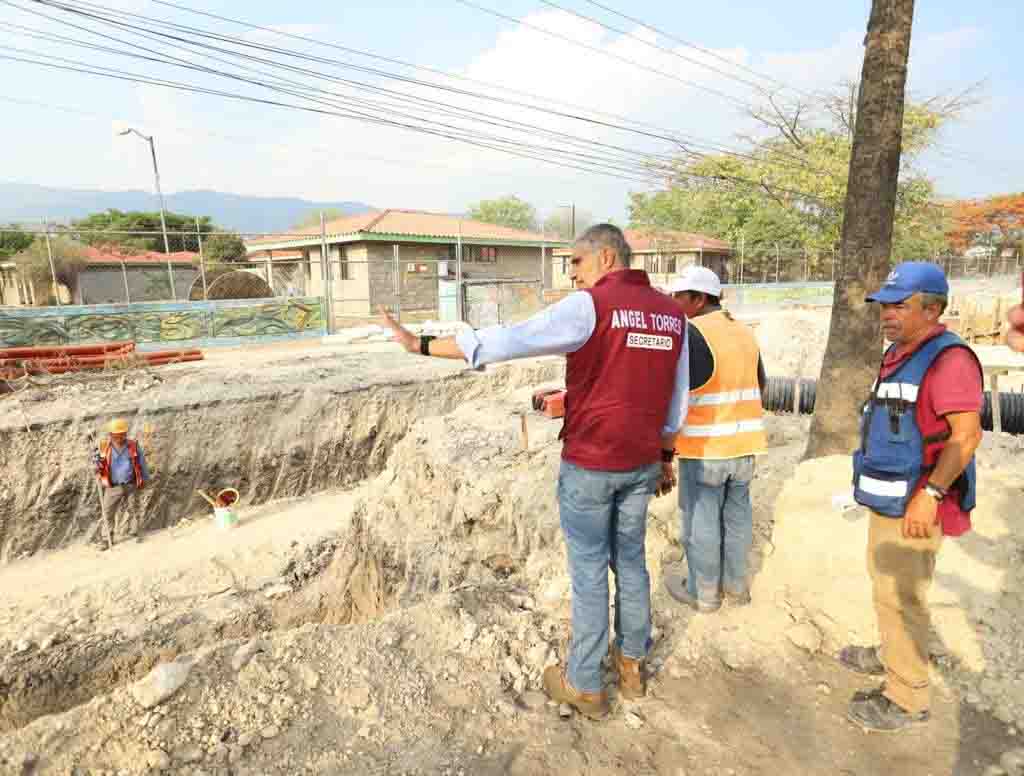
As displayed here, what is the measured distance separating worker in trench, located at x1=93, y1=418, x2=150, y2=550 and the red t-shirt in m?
9.61

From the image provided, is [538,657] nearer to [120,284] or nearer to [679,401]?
[679,401]

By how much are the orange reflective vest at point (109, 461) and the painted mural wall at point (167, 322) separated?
6093 mm

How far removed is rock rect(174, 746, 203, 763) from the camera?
221 cm

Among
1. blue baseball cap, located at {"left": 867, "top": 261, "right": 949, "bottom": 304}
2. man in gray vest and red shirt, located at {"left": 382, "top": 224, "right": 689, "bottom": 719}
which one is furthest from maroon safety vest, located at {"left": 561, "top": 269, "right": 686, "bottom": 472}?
blue baseball cap, located at {"left": 867, "top": 261, "right": 949, "bottom": 304}

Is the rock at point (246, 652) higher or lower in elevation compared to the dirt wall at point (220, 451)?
higher

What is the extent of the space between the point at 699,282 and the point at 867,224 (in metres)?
2.22

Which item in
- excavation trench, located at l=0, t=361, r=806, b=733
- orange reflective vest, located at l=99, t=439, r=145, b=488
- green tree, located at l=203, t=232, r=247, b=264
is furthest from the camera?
green tree, located at l=203, t=232, r=247, b=264

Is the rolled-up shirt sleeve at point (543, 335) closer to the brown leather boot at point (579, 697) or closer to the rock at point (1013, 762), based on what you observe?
the brown leather boot at point (579, 697)

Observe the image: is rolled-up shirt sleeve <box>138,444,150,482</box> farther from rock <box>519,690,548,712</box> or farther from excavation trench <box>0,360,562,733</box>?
rock <box>519,690,548,712</box>

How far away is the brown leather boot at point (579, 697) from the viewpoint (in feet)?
8.13

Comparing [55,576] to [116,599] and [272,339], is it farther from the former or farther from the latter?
[272,339]

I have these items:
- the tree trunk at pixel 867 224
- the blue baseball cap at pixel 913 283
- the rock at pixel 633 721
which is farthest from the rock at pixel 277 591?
the blue baseball cap at pixel 913 283

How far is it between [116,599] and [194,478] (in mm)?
2815

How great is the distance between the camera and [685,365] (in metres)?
2.62
